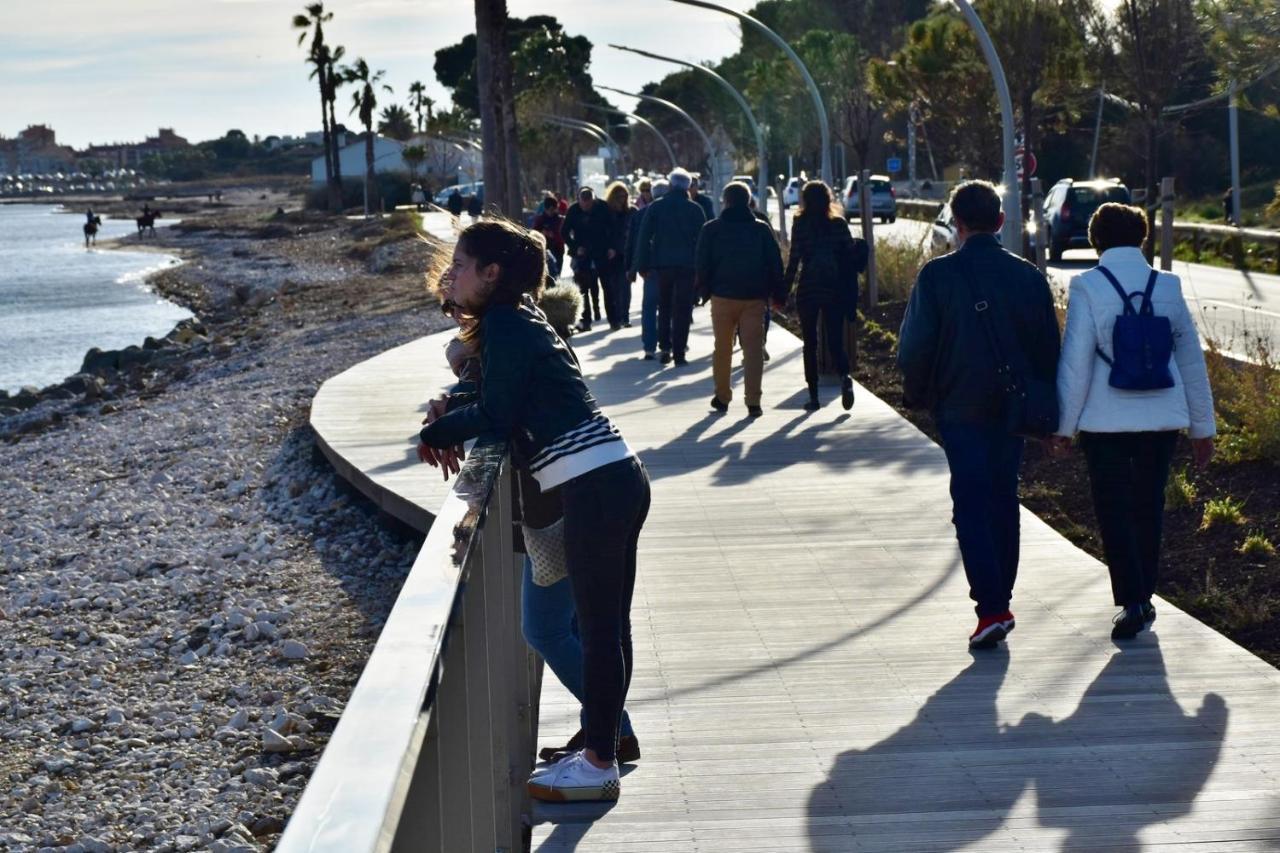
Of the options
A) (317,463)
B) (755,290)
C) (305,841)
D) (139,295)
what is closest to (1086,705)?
(305,841)

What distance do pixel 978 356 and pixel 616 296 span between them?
1582cm

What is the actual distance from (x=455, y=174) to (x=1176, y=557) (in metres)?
125

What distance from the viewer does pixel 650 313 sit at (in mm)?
18344

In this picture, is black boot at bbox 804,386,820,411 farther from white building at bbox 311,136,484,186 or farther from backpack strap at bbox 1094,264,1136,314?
white building at bbox 311,136,484,186

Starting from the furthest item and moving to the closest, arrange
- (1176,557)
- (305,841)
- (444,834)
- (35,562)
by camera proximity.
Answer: (35,562), (1176,557), (444,834), (305,841)

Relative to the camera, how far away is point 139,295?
6469 cm

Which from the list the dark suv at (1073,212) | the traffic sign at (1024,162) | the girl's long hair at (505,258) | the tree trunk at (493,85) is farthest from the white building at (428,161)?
the girl's long hair at (505,258)

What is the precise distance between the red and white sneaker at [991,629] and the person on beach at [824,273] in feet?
22.4

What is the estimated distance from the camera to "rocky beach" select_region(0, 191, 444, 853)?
779 centimetres

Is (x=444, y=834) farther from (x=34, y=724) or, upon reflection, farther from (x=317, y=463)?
(x=317, y=463)

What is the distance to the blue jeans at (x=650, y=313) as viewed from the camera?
17889 mm

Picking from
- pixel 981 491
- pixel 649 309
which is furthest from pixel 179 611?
pixel 649 309

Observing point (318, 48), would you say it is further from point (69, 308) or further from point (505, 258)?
point (505, 258)

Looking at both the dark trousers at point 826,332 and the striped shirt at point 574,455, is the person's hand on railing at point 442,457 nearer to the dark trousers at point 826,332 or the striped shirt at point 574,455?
the striped shirt at point 574,455
